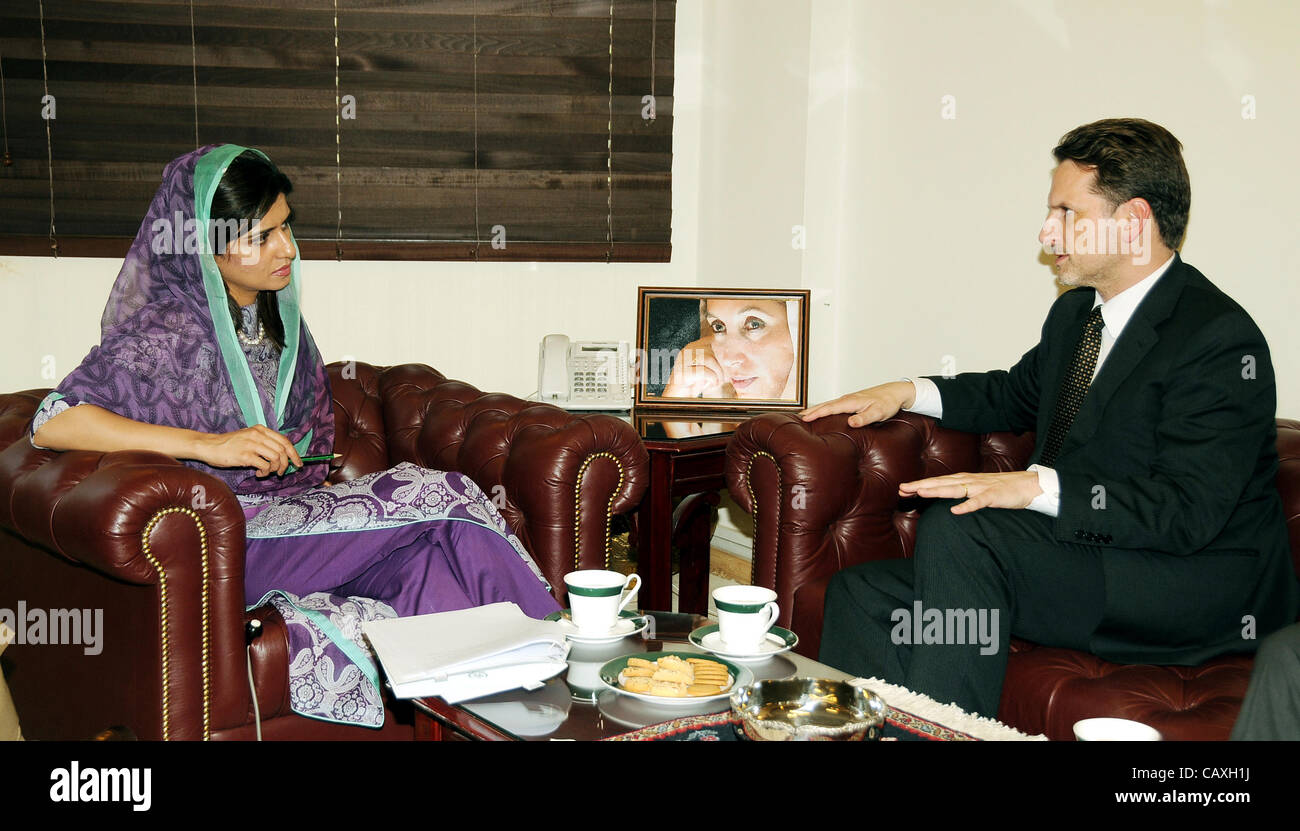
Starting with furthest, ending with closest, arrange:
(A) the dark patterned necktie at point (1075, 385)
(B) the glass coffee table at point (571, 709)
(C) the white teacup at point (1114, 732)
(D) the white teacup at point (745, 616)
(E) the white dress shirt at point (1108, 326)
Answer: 1. (A) the dark patterned necktie at point (1075, 385)
2. (E) the white dress shirt at point (1108, 326)
3. (D) the white teacup at point (745, 616)
4. (B) the glass coffee table at point (571, 709)
5. (C) the white teacup at point (1114, 732)

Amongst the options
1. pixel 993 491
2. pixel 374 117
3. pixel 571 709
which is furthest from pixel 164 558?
pixel 374 117

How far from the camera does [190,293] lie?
7.89 feet

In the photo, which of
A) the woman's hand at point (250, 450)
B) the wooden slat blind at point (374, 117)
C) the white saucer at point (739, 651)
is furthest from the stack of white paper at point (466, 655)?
the wooden slat blind at point (374, 117)

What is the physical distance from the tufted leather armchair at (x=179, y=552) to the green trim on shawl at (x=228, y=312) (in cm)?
41

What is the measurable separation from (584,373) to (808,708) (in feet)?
6.98

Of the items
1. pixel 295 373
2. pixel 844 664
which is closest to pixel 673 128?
pixel 295 373

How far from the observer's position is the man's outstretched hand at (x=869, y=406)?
258 centimetres

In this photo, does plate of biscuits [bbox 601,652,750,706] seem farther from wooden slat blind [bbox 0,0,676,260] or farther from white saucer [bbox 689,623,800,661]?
wooden slat blind [bbox 0,0,676,260]

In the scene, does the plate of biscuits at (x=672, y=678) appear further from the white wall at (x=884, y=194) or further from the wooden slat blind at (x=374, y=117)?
the wooden slat blind at (x=374, y=117)

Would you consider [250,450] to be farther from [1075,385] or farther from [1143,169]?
[1143,169]

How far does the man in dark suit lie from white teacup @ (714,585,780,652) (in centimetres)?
40

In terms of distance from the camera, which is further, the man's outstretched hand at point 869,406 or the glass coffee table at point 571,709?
Result: the man's outstretched hand at point 869,406

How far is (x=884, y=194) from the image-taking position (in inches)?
138
